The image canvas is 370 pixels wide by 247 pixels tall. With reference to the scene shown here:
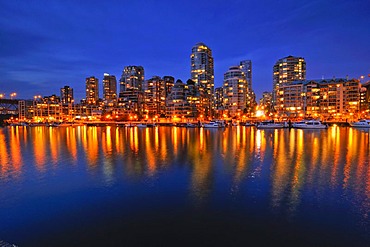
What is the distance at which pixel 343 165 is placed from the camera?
82.1 ft

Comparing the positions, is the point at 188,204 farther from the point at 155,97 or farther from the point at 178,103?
the point at 155,97

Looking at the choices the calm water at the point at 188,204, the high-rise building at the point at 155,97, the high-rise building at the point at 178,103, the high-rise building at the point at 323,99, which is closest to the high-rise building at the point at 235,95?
the high-rise building at the point at 323,99

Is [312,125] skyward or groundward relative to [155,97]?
groundward

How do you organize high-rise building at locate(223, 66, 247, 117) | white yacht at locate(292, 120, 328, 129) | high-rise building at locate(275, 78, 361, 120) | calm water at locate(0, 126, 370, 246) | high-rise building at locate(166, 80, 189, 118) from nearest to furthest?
calm water at locate(0, 126, 370, 246) < white yacht at locate(292, 120, 328, 129) < high-rise building at locate(275, 78, 361, 120) < high-rise building at locate(166, 80, 189, 118) < high-rise building at locate(223, 66, 247, 117)

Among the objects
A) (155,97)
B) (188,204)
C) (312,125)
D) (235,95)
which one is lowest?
(188,204)

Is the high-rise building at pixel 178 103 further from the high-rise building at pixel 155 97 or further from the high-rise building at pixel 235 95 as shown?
the high-rise building at pixel 235 95

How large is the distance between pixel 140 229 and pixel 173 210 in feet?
8.69

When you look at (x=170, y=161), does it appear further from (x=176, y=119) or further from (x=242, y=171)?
(x=176, y=119)

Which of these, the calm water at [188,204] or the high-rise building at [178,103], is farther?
the high-rise building at [178,103]

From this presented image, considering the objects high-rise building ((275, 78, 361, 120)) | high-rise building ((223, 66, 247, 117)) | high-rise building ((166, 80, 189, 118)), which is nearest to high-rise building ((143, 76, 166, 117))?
high-rise building ((166, 80, 189, 118))

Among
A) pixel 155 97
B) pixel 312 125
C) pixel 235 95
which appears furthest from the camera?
pixel 155 97

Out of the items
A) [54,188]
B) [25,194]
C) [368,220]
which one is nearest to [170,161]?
[54,188]

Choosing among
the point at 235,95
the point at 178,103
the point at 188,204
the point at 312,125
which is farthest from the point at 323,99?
the point at 188,204

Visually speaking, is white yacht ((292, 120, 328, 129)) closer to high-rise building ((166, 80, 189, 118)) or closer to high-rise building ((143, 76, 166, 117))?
high-rise building ((166, 80, 189, 118))
